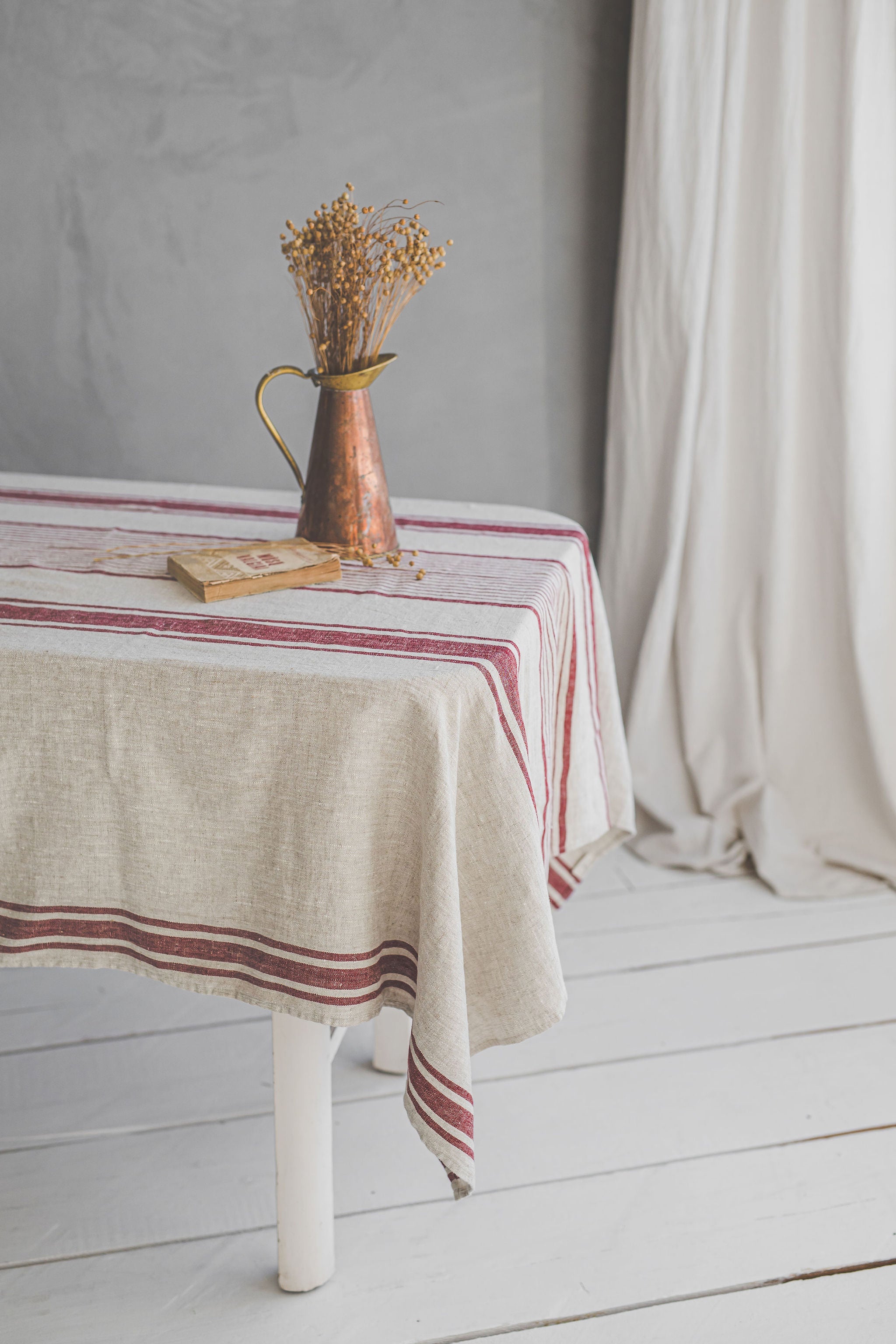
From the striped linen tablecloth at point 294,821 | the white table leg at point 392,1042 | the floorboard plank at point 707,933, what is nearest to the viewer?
the striped linen tablecloth at point 294,821

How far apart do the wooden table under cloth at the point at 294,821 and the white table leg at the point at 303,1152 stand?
0.04 meters

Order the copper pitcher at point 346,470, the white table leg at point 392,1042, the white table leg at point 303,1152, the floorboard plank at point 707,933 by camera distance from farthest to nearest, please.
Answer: the floorboard plank at point 707,933 → the white table leg at point 392,1042 → the copper pitcher at point 346,470 → the white table leg at point 303,1152

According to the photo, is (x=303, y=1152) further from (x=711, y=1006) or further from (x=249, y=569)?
(x=711, y=1006)

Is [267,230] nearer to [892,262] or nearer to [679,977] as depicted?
[892,262]

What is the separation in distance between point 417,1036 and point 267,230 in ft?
4.99

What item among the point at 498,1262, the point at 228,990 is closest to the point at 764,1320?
the point at 498,1262

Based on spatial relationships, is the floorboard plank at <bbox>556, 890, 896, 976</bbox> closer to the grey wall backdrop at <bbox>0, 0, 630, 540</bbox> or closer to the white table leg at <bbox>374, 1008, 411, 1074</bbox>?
the white table leg at <bbox>374, 1008, 411, 1074</bbox>

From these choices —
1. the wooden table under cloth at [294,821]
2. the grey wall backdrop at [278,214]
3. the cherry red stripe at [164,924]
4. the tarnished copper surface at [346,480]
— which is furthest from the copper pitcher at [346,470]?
the grey wall backdrop at [278,214]

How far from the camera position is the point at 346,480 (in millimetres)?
1260

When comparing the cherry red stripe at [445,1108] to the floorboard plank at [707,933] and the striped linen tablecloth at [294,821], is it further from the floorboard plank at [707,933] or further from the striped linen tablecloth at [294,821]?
the floorboard plank at [707,933]

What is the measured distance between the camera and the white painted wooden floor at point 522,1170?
1188mm

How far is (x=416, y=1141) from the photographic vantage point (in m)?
1.43

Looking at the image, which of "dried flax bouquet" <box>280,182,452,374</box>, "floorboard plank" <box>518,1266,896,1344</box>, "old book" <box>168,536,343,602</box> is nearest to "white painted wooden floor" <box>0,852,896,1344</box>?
"floorboard plank" <box>518,1266,896,1344</box>

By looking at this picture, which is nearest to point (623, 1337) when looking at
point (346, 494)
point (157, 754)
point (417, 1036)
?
point (417, 1036)
